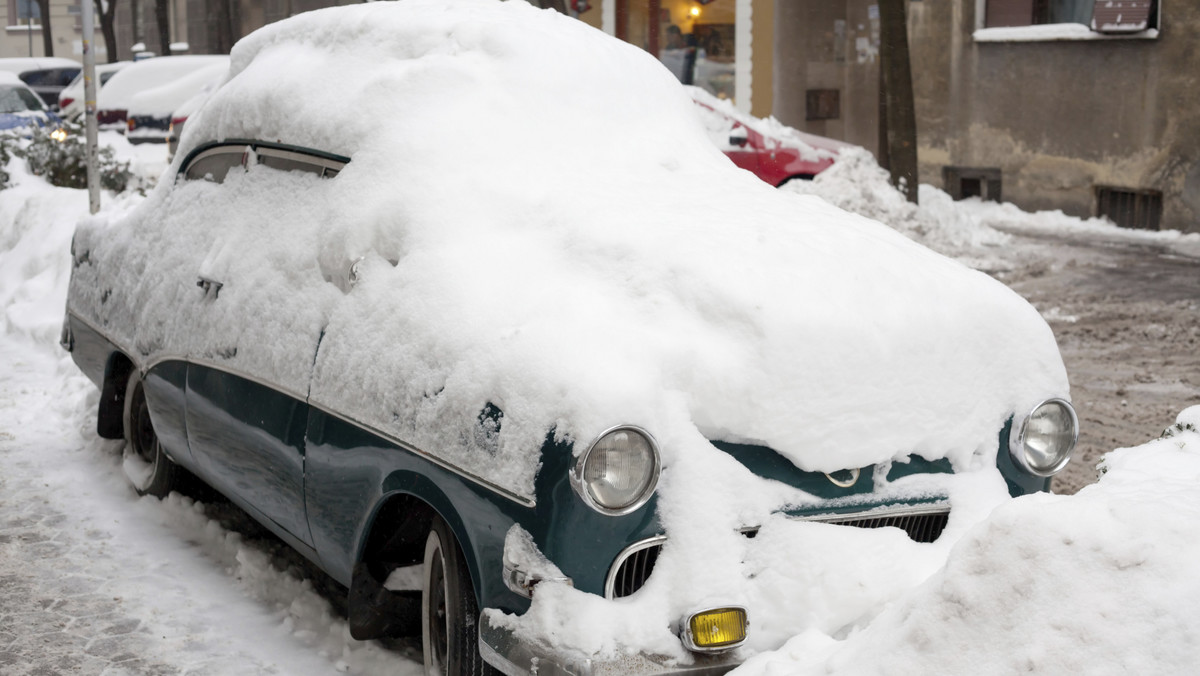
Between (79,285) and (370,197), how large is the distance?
8.99 ft

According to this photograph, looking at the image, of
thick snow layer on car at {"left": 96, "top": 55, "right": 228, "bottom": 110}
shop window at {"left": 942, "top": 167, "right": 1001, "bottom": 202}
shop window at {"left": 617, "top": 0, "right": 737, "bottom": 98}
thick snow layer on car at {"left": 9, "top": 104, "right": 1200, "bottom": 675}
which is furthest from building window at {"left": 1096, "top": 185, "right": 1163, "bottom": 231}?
thick snow layer on car at {"left": 96, "top": 55, "right": 228, "bottom": 110}

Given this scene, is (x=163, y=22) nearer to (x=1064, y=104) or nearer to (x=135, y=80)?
(x=135, y=80)

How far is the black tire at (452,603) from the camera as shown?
3.44 metres

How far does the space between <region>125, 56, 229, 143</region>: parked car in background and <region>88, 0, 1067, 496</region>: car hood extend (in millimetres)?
16450

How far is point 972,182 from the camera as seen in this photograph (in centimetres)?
1717

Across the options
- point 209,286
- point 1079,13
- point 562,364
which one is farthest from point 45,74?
point 562,364

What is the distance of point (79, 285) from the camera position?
20.5 feet

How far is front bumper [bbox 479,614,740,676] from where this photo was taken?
9.82 ft

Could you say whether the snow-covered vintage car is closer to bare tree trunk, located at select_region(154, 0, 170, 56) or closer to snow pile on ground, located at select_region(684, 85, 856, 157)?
snow pile on ground, located at select_region(684, 85, 856, 157)

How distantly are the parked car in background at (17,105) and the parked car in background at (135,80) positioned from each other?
0.87 m

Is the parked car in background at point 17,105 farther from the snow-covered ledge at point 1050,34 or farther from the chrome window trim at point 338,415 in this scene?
the chrome window trim at point 338,415

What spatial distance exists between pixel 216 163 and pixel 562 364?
2500mm

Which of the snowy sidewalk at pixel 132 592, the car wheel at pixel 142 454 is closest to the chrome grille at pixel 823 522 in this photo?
the snowy sidewalk at pixel 132 592

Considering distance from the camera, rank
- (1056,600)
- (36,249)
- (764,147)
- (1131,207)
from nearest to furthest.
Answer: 1. (1056,600)
2. (36,249)
3. (764,147)
4. (1131,207)
